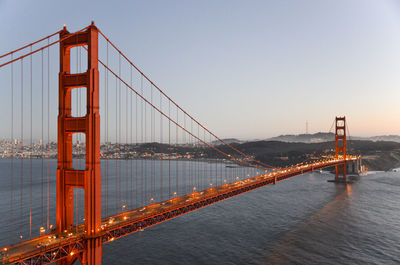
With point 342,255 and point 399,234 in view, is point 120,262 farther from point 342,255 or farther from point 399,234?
point 399,234

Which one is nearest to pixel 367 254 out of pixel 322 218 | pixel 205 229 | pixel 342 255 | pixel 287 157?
pixel 342 255

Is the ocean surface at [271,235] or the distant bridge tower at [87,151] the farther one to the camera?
the ocean surface at [271,235]

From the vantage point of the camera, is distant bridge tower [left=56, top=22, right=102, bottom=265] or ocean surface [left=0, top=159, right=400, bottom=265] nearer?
distant bridge tower [left=56, top=22, right=102, bottom=265]

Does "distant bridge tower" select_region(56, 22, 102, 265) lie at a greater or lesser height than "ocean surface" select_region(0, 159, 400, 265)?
greater

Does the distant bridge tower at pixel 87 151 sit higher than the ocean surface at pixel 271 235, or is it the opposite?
the distant bridge tower at pixel 87 151
